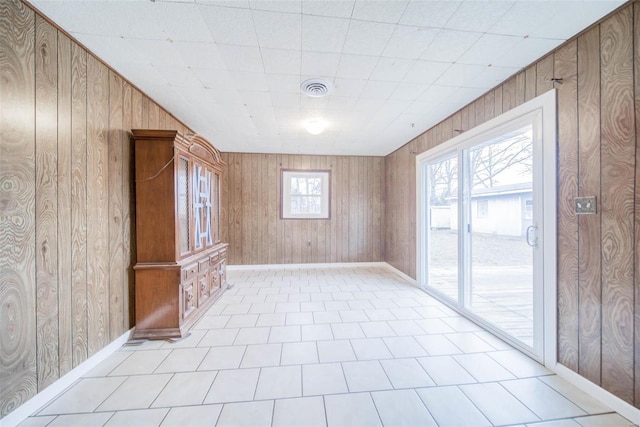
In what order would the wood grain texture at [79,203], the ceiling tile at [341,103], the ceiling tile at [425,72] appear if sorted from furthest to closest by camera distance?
the ceiling tile at [341,103] < the ceiling tile at [425,72] < the wood grain texture at [79,203]

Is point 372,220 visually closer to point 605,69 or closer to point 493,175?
point 493,175

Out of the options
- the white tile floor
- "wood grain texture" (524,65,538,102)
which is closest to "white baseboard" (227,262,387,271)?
the white tile floor

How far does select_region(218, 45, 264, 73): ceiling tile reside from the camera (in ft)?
5.96

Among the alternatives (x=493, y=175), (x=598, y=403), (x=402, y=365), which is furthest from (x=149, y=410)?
(x=493, y=175)

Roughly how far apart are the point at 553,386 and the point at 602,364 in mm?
331

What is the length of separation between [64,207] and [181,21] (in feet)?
A: 4.88

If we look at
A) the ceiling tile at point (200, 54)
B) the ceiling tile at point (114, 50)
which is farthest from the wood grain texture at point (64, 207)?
the ceiling tile at point (200, 54)

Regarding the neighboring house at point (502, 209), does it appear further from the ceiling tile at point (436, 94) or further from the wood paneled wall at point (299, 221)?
the wood paneled wall at point (299, 221)

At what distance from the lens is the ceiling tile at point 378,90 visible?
7.57ft

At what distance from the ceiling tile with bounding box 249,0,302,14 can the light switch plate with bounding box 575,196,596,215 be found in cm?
220

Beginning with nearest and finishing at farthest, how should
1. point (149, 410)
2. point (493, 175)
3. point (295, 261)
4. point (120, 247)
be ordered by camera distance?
1. point (149, 410)
2. point (120, 247)
3. point (493, 175)
4. point (295, 261)

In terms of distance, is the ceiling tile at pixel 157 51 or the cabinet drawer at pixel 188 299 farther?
the cabinet drawer at pixel 188 299

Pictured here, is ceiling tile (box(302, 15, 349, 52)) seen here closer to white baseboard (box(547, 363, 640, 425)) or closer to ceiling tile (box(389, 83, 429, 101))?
ceiling tile (box(389, 83, 429, 101))

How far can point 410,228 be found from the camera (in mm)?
4172
